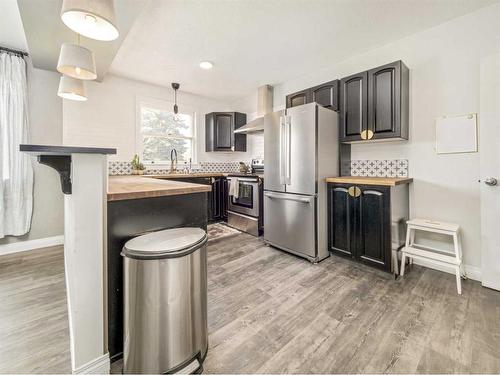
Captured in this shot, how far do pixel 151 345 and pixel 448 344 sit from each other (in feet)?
5.66

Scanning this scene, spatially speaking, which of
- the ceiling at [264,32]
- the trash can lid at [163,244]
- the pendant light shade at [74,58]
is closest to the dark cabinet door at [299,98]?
the ceiling at [264,32]

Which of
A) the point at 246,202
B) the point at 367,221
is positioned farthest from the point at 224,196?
the point at 367,221

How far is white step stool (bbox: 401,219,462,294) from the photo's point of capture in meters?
1.94

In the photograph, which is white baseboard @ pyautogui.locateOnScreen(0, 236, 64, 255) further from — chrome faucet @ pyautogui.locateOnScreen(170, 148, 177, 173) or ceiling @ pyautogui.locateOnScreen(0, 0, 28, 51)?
ceiling @ pyautogui.locateOnScreen(0, 0, 28, 51)

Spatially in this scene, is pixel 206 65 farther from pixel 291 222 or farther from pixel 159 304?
pixel 159 304

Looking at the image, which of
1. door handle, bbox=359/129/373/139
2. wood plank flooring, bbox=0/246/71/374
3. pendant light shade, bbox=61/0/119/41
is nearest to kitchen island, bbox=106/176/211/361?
wood plank flooring, bbox=0/246/71/374

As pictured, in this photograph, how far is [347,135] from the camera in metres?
2.72

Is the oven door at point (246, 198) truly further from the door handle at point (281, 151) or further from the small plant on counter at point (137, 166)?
the small plant on counter at point (137, 166)

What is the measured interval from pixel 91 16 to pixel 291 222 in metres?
2.50

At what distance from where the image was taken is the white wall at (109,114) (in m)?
3.30

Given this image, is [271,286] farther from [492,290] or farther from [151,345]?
[492,290]

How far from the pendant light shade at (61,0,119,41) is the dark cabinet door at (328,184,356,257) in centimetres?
243

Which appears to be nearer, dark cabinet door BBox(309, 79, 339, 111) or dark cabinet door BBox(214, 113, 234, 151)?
dark cabinet door BBox(309, 79, 339, 111)

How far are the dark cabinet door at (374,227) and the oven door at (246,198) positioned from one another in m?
1.58
